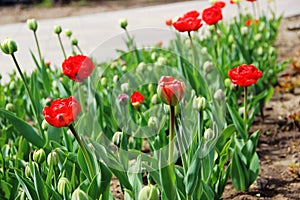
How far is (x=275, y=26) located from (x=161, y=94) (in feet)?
11.1

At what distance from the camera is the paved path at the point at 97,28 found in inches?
217

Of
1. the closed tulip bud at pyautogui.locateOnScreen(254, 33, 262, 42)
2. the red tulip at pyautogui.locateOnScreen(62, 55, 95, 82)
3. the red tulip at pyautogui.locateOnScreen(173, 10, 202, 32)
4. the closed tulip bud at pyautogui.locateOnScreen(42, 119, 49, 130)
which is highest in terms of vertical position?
the red tulip at pyautogui.locateOnScreen(173, 10, 202, 32)

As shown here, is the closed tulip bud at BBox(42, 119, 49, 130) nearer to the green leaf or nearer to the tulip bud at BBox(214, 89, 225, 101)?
the green leaf

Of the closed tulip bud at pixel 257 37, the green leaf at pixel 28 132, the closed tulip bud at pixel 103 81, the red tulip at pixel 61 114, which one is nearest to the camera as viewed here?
the red tulip at pixel 61 114

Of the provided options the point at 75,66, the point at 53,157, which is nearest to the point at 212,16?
the point at 75,66

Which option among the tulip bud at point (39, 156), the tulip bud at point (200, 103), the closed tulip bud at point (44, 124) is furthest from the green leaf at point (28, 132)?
the tulip bud at point (200, 103)

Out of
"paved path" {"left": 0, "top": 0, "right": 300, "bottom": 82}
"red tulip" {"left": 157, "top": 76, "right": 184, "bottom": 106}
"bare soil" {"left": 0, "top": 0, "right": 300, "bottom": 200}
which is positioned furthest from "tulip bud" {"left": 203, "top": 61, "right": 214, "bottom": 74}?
"paved path" {"left": 0, "top": 0, "right": 300, "bottom": 82}

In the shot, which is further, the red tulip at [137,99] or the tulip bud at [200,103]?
the red tulip at [137,99]

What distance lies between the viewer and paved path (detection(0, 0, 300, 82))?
18.1ft

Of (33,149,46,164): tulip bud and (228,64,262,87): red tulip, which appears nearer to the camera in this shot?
(33,149,46,164): tulip bud

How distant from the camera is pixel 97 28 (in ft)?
22.4

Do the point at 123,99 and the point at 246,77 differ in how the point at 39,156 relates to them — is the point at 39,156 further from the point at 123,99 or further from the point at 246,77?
the point at 246,77

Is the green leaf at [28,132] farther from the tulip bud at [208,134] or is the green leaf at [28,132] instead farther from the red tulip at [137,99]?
the tulip bud at [208,134]

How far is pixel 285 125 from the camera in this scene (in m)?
3.16
